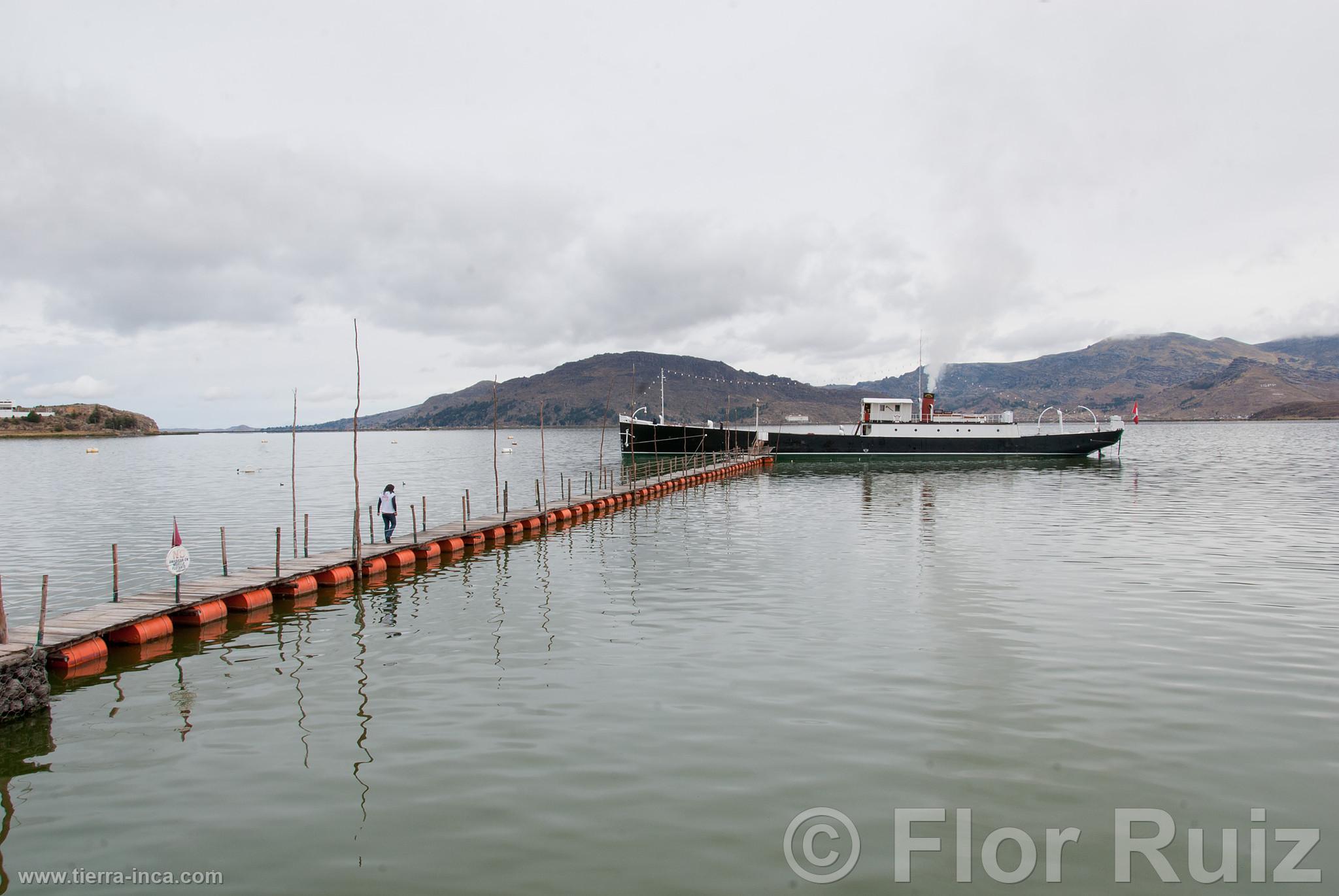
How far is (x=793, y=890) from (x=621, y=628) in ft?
36.6

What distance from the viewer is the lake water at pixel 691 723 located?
9.16m

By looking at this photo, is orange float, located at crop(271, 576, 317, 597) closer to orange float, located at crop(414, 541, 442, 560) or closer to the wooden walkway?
the wooden walkway

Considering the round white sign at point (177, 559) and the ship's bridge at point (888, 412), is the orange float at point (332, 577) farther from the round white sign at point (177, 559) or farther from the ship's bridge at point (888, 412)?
the ship's bridge at point (888, 412)

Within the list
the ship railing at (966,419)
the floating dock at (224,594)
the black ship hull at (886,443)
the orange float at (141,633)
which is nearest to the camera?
the floating dock at (224,594)

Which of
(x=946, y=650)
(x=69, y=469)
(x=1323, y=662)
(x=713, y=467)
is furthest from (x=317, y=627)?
(x=69, y=469)

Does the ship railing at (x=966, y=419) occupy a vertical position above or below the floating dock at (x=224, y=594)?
above

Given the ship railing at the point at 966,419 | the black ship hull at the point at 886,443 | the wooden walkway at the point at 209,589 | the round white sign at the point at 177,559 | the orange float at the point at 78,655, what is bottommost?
the orange float at the point at 78,655

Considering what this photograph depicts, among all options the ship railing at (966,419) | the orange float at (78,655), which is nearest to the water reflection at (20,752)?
the orange float at (78,655)

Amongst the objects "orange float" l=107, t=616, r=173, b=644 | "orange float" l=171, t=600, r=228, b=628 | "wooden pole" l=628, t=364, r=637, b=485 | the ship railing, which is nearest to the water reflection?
"orange float" l=107, t=616, r=173, b=644

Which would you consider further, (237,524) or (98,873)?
(237,524)

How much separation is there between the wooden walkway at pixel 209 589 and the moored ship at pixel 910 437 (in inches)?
2233

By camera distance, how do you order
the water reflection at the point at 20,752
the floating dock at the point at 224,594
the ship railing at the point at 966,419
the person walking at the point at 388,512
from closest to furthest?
the water reflection at the point at 20,752, the floating dock at the point at 224,594, the person walking at the point at 388,512, the ship railing at the point at 966,419

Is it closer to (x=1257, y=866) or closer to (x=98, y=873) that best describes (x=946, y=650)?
(x=1257, y=866)

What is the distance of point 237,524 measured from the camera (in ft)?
145
